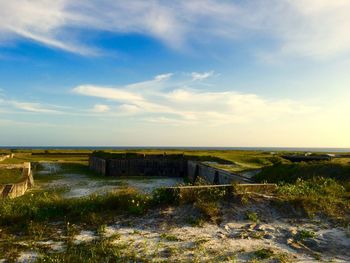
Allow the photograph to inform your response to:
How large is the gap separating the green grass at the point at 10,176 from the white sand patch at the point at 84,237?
601 inches

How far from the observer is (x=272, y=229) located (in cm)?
877

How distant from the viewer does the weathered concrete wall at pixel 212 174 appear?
71.7 feet

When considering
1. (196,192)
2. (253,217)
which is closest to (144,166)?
(196,192)

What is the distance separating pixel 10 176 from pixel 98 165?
633 inches

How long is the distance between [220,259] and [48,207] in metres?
5.26

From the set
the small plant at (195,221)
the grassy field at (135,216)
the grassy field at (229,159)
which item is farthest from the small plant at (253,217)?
the grassy field at (229,159)

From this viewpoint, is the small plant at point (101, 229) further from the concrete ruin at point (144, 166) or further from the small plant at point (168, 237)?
the concrete ruin at point (144, 166)

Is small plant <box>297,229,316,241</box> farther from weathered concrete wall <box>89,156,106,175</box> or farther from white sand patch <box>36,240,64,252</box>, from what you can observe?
weathered concrete wall <box>89,156,106,175</box>

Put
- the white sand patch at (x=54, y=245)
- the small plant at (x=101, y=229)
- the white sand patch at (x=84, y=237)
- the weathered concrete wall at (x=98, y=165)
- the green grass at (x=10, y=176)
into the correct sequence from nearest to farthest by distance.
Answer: the white sand patch at (x=54, y=245)
the white sand patch at (x=84, y=237)
the small plant at (x=101, y=229)
the green grass at (x=10, y=176)
the weathered concrete wall at (x=98, y=165)

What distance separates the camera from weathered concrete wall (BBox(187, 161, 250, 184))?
71.7ft

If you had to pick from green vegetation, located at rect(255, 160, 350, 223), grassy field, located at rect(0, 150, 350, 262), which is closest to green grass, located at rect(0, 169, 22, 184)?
grassy field, located at rect(0, 150, 350, 262)

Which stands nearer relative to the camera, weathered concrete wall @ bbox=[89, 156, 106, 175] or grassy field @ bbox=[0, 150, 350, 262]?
grassy field @ bbox=[0, 150, 350, 262]

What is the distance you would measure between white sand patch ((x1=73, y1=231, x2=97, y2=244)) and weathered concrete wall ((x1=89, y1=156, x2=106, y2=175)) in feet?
97.1

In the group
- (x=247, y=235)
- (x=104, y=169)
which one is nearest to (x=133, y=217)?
(x=247, y=235)
